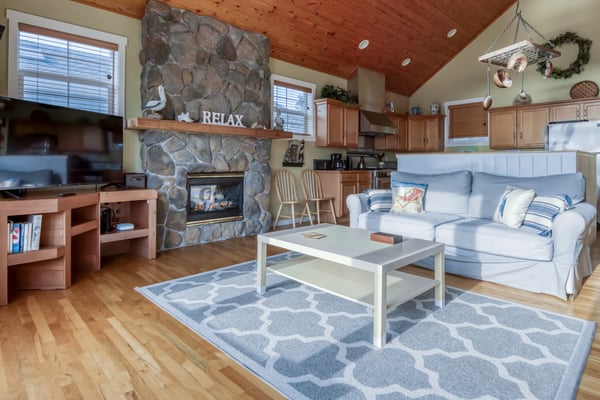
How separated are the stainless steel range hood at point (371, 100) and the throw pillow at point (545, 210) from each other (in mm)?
3670

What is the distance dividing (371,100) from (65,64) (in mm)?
4869

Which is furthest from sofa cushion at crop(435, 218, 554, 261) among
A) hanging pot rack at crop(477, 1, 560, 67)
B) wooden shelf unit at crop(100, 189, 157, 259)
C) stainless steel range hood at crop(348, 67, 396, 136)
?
stainless steel range hood at crop(348, 67, 396, 136)

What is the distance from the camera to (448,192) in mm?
3656

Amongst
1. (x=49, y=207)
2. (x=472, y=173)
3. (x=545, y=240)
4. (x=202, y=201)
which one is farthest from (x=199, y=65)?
(x=545, y=240)

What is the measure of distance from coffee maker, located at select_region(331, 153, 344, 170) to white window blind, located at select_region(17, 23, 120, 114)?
138 inches

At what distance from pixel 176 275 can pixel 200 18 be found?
3.03 metres

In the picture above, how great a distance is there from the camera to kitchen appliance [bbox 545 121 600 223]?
17.7 feet

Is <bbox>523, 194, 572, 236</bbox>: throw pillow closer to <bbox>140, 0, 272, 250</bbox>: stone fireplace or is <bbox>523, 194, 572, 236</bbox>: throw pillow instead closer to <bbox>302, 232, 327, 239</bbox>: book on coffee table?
<bbox>302, 232, 327, 239</bbox>: book on coffee table

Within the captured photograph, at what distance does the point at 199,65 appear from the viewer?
420cm

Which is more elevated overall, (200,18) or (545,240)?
(200,18)

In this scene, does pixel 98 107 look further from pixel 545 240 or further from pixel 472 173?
pixel 545 240

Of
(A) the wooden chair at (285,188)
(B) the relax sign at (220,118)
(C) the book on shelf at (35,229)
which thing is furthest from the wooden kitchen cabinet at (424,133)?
→ (C) the book on shelf at (35,229)

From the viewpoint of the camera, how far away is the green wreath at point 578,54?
5.88 meters

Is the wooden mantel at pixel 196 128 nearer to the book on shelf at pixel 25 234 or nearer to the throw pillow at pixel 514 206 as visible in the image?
the book on shelf at pixel 25 234
